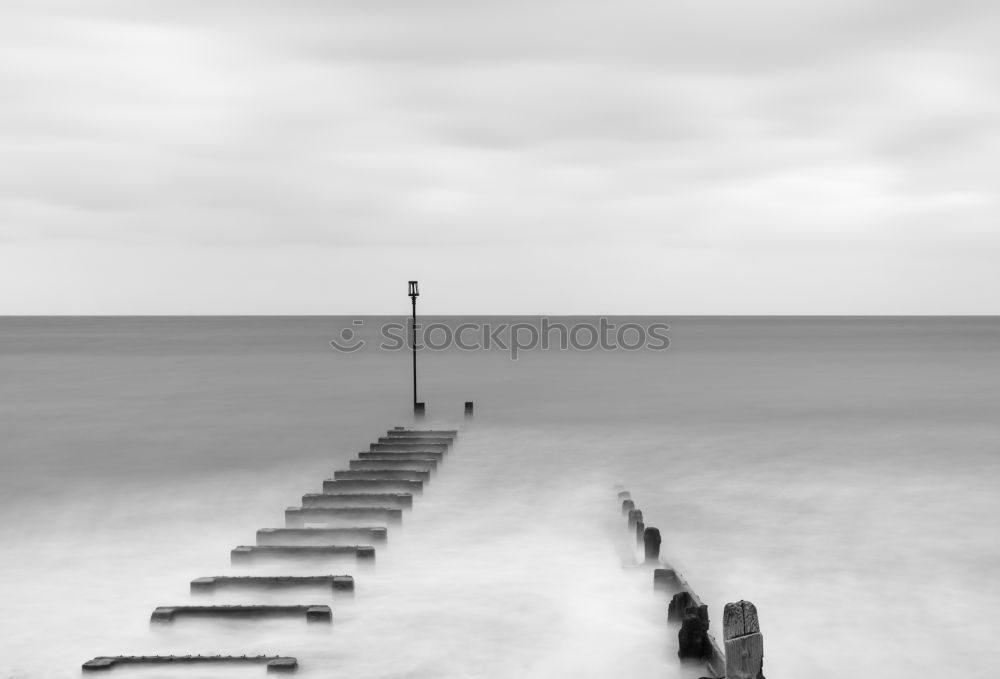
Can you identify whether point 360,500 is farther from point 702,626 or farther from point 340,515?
point 702,626

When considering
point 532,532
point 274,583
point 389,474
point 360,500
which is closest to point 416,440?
point 389,474

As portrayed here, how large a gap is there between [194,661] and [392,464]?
13.4 m

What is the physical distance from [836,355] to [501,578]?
9246 cm

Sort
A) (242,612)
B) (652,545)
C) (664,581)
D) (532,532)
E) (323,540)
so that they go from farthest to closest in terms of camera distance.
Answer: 1. (532,532)
2. (323,540)
3. (652,545)
4. (664,581)
5. (242,612)

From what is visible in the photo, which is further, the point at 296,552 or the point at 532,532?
the point at 532,532

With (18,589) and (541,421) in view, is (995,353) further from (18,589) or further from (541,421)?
(18,589)

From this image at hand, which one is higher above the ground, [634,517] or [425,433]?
[425,433]

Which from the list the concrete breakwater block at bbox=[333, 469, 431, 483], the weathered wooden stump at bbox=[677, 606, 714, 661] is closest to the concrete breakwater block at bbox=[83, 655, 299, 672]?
the weathered wooden stump at bbox=[677, 606, 714, 661]

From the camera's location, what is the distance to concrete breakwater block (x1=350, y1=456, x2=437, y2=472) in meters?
23.1

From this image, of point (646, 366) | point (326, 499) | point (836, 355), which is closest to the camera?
point (326, 499)

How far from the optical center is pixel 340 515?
17797mm

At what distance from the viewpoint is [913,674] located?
1144 centimetres

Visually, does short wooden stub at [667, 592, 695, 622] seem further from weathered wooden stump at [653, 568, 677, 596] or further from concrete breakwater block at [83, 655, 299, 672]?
concrete breakwater block at [83, 655, 299, 672]

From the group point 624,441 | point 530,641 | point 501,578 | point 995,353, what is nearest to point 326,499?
point 501,578
